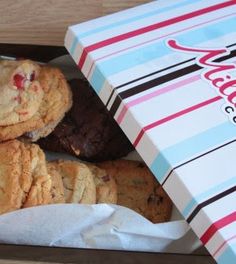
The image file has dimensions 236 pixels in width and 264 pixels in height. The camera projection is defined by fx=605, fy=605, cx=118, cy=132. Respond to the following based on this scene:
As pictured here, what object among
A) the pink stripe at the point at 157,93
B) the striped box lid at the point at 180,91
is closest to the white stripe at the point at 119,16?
the striped box lid at the point at 180,91

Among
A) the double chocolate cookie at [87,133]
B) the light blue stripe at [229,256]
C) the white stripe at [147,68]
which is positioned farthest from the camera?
the double chocolate cookie at [87,133]

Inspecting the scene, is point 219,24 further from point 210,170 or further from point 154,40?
point 210,170

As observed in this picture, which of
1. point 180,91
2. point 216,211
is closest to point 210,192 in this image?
point 216,211

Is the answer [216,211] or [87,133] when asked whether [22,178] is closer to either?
[87,133]

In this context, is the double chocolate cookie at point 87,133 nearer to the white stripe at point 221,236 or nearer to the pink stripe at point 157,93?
the pink stripe at point 157,93

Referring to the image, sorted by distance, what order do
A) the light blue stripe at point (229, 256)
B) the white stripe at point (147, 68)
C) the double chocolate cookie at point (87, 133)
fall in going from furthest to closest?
the double chocolate cookie at point (87, 133), the white stripe at point (147, 68), the light blue stripe at point (229, 256)

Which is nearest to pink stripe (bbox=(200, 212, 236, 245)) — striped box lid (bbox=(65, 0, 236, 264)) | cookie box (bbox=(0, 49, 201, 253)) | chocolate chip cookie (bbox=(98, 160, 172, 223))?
striped box lid (bbox=(65, 0, 236, 264))
